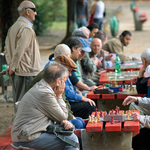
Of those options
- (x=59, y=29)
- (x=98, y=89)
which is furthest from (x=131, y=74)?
(x=59, y=29)

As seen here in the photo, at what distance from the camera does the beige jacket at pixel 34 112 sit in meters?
3.46

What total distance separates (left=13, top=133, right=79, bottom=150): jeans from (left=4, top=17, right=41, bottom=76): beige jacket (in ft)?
6.63

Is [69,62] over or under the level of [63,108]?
over

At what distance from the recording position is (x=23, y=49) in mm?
5336

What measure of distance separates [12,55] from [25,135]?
7.71 feet

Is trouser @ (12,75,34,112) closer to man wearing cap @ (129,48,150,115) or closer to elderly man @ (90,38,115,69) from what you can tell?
man wearing cap @ (129,48,150,115)

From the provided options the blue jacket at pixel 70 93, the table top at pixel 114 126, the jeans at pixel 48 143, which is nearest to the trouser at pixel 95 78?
the blue jacket at pixel 70 93

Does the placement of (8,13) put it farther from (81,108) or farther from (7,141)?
(7,141)

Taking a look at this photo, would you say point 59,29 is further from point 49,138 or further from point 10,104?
point 49,138

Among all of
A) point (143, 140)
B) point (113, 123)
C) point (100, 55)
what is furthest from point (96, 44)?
point (113, 123)

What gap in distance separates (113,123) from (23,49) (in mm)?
2145

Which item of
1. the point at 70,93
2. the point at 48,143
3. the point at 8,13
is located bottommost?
the point at 48,143

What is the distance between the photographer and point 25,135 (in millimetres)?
3465

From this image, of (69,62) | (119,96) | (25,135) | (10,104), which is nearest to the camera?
(25,135)
